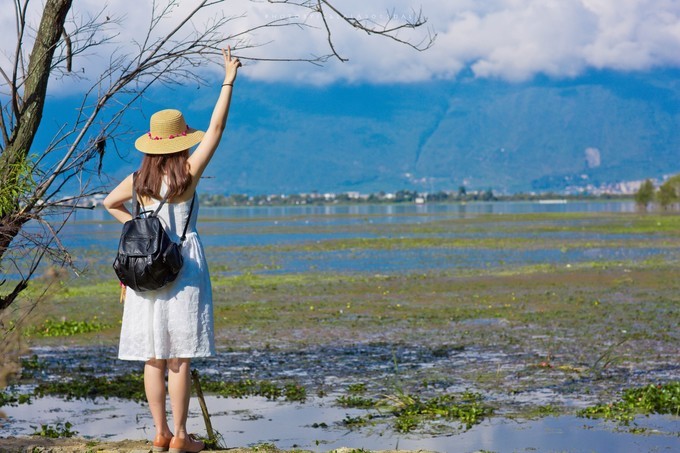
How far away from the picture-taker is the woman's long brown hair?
18.2 ft

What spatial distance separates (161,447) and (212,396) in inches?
178

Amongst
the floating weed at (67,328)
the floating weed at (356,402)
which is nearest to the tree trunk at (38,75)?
the floating weed at (356,402)

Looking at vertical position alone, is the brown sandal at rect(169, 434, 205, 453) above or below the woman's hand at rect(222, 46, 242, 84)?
below

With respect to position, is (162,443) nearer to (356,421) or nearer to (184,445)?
(184,445)

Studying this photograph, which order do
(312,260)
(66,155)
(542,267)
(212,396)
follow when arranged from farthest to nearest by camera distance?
(312,260), (542,267), (212,396), (66,155)

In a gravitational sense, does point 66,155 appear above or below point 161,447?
above

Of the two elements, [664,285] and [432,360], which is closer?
[432,360]

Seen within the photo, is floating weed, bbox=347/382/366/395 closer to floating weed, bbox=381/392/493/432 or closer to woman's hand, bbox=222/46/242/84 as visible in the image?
floating weed, bbox=381/392/493/432

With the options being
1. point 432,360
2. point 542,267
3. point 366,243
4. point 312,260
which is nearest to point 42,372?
point 432,360

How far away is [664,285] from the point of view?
2211 cm

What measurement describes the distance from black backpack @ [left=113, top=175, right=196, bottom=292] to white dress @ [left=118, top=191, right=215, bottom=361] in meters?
0.11

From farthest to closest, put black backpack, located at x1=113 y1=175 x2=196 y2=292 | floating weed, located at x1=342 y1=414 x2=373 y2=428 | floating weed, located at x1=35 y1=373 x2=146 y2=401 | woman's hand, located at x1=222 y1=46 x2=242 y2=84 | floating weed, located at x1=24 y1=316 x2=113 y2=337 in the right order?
floating weed, located at x1=24 y1=316 x2=113 y2=337, floating weed, located at x1=35 y1=373 x2=146 y2=401, floating weed, located at x1=342 y1=414 x2=373 y2=428, woman's hand, located at x1=222 y1=46 x2=242 y2=84, black backpack, located at x1=113 y1=175 x2=196 y2=292

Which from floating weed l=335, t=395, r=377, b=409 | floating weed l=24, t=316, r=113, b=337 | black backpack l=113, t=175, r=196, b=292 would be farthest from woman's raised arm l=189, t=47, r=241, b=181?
floating weed l=24, t=316, r=113, b=337

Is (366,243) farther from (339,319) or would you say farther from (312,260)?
(339,319)
